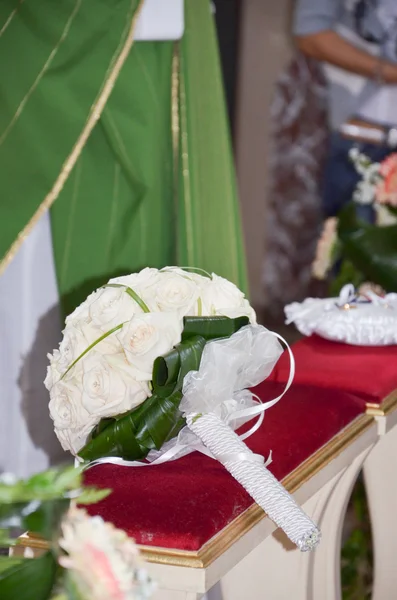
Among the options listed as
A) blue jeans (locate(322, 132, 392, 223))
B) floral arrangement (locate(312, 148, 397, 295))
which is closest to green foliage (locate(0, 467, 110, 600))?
floral arrangement (locate(312, 148, 397, 295))

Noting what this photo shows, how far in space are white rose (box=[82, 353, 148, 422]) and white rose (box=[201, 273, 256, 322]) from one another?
138 millimetres

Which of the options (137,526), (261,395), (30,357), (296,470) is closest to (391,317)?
(261,395)

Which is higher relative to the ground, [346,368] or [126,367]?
[126,367]

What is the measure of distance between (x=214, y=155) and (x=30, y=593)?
1.49 meters

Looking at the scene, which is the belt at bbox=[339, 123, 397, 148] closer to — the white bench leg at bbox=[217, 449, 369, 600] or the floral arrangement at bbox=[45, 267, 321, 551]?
the white bench leg at bbox=[217, 449, 369, 600]

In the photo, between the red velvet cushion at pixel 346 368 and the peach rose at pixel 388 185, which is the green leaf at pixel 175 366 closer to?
the red velvet cushion at pixel 346 368

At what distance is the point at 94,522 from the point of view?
521mm

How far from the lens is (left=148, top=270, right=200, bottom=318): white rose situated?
106cm

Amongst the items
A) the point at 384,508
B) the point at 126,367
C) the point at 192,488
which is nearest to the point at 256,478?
the point at 192,488

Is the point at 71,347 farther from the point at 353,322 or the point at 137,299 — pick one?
the point at 353,322

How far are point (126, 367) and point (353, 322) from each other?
0.73 meters

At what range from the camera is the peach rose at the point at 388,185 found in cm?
240

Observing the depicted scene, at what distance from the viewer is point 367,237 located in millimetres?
2232

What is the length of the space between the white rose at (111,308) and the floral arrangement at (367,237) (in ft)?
4.01
